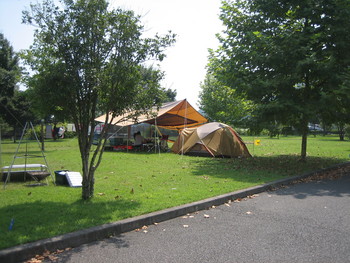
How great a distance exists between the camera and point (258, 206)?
646 cm

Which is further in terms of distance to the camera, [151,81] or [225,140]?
[225,140]

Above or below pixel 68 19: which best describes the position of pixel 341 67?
above

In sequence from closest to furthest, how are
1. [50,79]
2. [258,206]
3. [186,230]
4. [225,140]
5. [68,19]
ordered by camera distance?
1. [186,230]
2. [50,79]
3. [68,19]
4. [258,206]
5. [225,140]

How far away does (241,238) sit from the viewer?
457 cm

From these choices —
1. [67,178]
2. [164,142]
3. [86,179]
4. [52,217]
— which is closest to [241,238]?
[52,217]

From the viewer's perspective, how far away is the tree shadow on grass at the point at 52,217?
424 centimetres

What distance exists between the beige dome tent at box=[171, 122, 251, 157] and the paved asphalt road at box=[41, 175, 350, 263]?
8.81 metres

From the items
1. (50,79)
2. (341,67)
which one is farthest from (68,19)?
(341,67)

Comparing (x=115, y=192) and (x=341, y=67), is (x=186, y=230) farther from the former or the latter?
(x=341, y=67)

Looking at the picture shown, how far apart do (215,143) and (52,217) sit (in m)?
11.6

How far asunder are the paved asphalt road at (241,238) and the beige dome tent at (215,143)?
8.81 m

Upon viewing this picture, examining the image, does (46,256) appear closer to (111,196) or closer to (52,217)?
(52,217)

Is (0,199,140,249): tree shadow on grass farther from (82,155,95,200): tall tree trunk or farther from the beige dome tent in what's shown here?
the beige dome tent

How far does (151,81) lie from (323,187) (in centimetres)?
576
